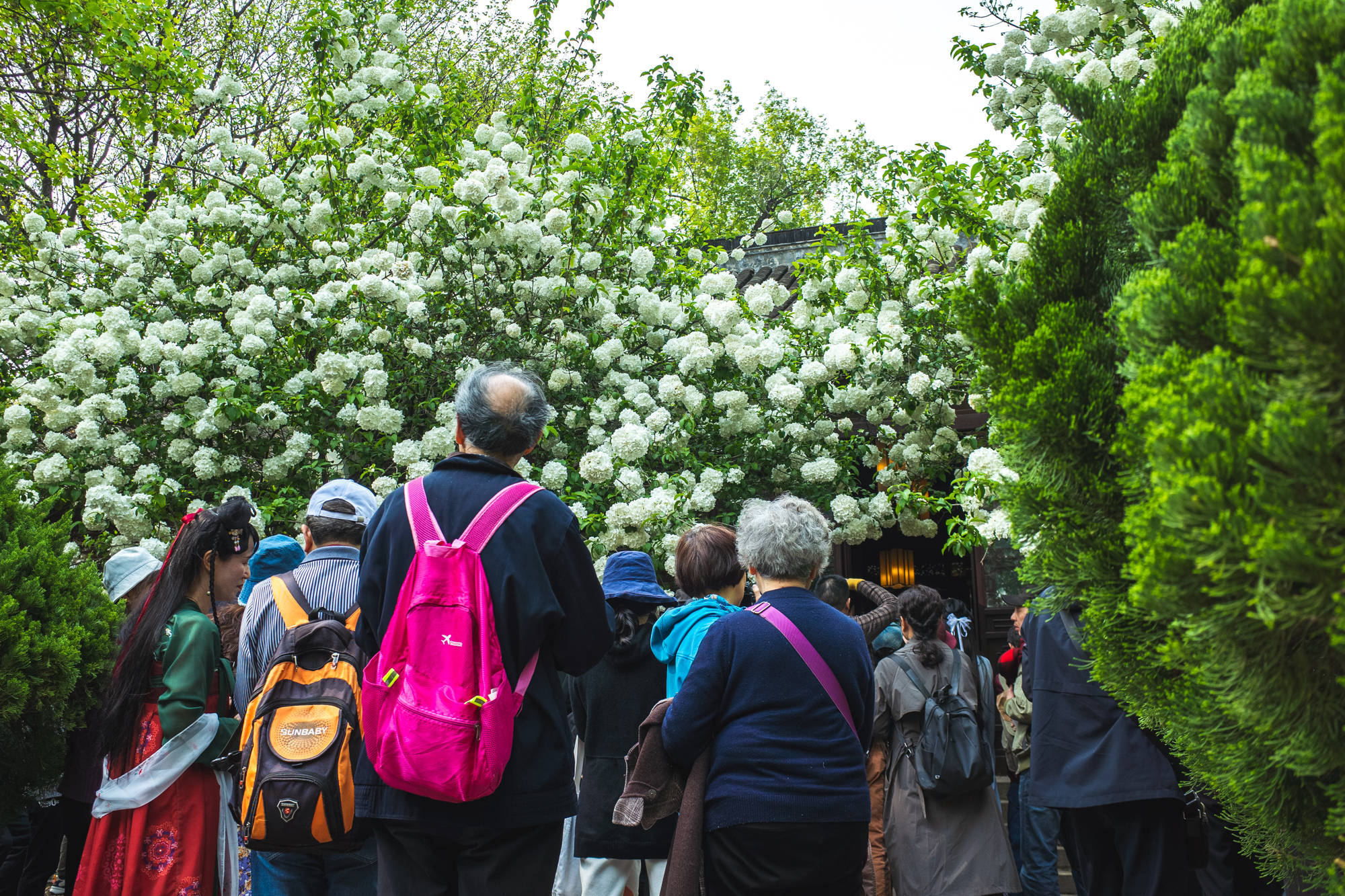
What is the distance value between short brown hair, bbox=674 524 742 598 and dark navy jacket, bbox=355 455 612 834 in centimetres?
94

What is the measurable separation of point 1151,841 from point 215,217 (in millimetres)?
6061

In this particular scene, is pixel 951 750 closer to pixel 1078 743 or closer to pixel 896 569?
pixel 1078 743

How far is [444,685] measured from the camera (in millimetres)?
2094

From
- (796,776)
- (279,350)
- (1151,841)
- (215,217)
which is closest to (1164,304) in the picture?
(796,776)

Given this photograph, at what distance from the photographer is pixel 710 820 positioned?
2441mm

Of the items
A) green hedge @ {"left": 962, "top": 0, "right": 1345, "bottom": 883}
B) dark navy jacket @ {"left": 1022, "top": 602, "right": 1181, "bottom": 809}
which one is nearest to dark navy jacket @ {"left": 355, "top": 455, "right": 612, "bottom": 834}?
green hedge @ {"left": 962, "top": 0, "right": 1345, "bottom": 883}

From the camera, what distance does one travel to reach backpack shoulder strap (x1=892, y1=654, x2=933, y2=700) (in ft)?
12.6

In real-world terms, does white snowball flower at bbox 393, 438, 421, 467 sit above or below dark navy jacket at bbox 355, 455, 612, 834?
above

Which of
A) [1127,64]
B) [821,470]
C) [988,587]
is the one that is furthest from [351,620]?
[988,587]

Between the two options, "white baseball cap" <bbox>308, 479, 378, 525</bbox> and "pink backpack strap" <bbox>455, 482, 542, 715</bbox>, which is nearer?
"pink backpack strap" <bbox>455, 482, 542, 715</bbox>

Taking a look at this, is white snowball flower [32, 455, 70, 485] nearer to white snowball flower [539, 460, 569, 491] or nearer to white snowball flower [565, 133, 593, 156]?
white snowball flower [539, 460, 569, 491]

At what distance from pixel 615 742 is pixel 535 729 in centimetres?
129

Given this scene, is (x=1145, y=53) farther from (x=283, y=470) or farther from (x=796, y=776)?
(x=283, y=470)

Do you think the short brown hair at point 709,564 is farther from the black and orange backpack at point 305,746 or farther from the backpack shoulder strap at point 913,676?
the black and orange backpack at point 305,746
